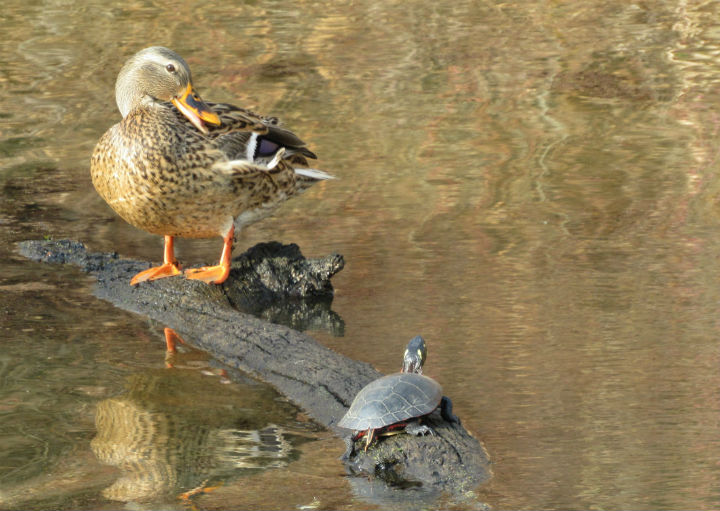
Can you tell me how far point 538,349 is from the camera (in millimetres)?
6598

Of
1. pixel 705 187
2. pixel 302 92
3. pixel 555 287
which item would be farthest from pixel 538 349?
pixel 302 92

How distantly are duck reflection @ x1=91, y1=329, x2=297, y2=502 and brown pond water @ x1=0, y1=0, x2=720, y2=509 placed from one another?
0.02m

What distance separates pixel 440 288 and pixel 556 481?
2.76 m

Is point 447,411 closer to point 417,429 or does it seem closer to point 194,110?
point 417,429

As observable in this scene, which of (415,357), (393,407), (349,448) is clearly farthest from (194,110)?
(393,407)

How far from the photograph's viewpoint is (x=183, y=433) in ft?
19.0

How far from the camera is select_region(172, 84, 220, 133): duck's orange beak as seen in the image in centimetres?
728

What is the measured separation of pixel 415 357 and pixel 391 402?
779 mm

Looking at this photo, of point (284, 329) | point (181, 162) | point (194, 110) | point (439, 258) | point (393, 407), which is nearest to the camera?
point (393, 407)

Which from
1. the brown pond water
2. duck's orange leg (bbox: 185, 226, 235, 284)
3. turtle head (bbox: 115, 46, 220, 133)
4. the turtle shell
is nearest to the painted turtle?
the turtle shell

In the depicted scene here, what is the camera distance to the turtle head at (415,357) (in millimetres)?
5766

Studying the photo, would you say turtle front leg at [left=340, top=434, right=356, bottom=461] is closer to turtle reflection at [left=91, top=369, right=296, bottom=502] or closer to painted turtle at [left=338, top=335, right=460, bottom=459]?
painted turtle at [left=338, top=335, right=460, bottom=459]

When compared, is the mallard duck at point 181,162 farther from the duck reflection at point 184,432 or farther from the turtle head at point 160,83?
the duck reflection at point 184,432

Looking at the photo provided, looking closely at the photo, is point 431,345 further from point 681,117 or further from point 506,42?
point 506,42
